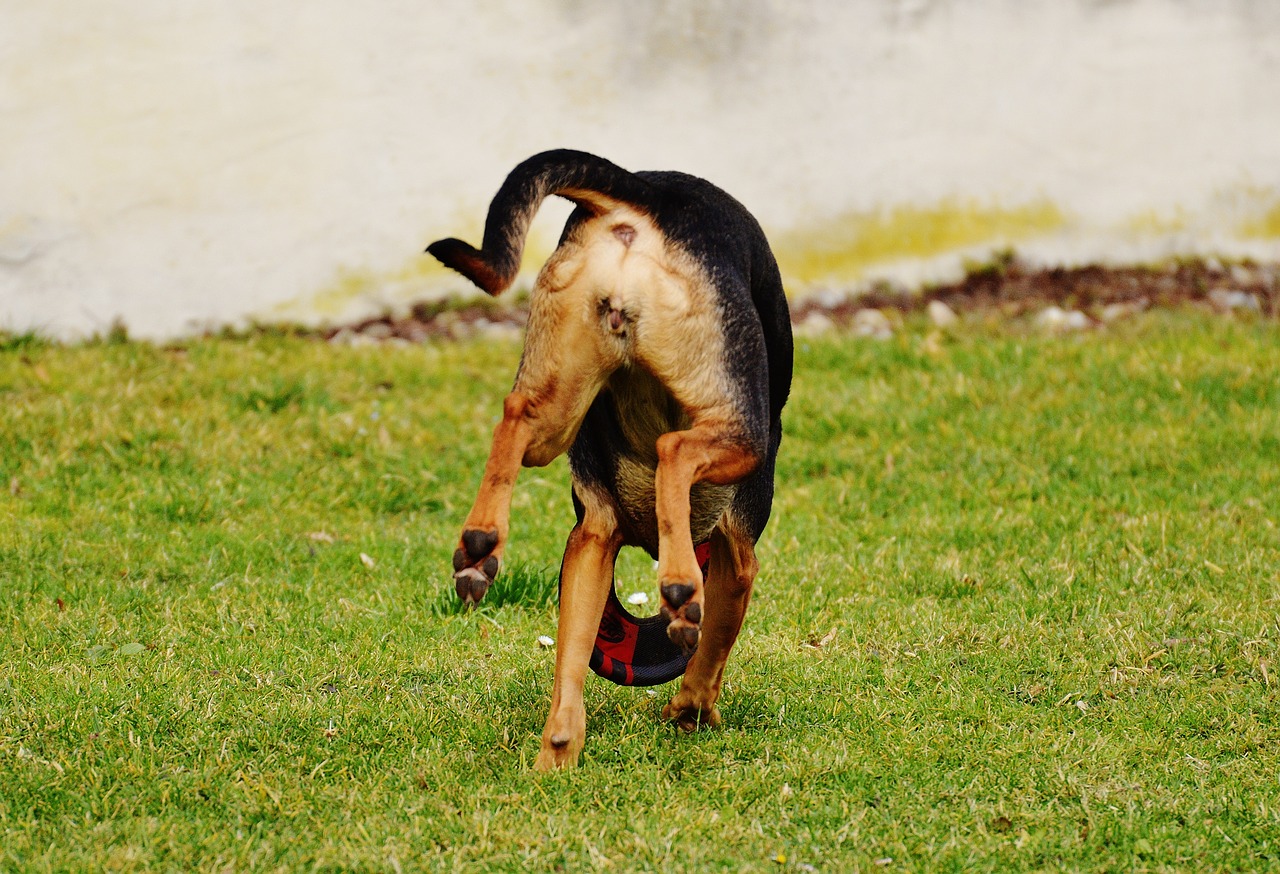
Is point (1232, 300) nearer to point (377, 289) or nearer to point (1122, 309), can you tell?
point (1122, 309)

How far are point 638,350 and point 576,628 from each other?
2.84ft

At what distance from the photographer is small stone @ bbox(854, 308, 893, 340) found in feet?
32.3

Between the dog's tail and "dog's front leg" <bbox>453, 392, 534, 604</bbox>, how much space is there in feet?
1.17

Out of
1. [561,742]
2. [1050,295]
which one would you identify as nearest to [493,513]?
[561,742]

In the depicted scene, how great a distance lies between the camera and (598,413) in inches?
157

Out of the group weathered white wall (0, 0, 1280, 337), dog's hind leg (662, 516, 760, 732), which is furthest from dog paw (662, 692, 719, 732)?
weathered white wall (0, 0, 1280, 337)

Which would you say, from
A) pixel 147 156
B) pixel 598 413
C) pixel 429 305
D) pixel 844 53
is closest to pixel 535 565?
pixel 598 413

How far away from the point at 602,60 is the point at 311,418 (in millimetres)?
3630

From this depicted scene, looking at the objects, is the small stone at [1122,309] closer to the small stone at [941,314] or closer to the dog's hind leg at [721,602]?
the small stone at [941,314]

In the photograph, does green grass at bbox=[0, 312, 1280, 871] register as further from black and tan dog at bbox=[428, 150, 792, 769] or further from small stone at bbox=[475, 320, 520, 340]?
black and tan dog at bbox=[428, 150, 792, 769]

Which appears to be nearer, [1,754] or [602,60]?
[1,754]

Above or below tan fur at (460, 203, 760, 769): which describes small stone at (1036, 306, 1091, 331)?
below

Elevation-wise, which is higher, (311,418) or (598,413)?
(598,413)

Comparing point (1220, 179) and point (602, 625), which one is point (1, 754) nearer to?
point (602, 625)
